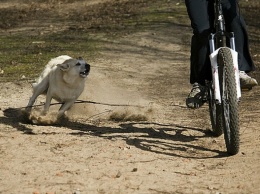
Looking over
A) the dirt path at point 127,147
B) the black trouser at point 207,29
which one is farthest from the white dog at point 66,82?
the black trouser at point 207,29

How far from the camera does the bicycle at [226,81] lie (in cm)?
557

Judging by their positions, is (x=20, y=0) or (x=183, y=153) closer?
(x=183, y=153)

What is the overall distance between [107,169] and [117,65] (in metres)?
6.86

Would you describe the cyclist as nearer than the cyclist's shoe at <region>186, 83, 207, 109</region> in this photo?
Yes

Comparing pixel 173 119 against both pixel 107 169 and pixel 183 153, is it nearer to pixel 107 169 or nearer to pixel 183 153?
pixel 183 153

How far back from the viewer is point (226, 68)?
568 centimetres

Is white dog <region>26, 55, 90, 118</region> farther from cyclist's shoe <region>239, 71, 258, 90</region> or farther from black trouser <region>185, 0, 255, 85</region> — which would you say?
cyclist's shoe <region>239, 71, 258, 90</region>

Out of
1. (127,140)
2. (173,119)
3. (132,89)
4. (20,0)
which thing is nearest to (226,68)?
(127,140)

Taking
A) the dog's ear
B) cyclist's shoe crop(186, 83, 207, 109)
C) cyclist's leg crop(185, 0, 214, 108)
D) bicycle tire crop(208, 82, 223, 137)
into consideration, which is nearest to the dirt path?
bicycle tire crop(208, 82, 223, 137)

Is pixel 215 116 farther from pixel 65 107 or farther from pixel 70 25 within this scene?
pixel 70 25

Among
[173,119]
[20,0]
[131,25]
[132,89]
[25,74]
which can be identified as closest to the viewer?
[173,119]

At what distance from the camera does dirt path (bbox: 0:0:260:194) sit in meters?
4.95

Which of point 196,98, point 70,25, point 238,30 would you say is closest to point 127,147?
point 196,98

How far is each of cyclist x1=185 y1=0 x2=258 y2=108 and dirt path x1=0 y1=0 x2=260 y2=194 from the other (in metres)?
0.59
